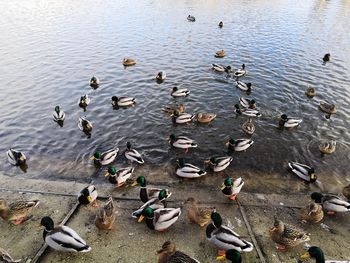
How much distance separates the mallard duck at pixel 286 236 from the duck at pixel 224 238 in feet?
2.66

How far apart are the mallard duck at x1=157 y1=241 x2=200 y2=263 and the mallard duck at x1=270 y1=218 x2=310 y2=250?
2.38 meters

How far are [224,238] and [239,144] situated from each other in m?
5.88

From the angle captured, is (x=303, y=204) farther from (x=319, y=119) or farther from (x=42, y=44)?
(x=42, y=44)

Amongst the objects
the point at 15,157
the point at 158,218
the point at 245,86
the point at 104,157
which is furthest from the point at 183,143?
the point at 245,86

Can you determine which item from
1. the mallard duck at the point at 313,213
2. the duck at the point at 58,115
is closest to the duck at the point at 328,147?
the mallard duck at the point at 313,213

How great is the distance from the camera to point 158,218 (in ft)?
27.2

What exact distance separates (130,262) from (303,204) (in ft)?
19.3

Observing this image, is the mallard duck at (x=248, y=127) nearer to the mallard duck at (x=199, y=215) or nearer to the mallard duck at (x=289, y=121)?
the mallard duck at (x=289, y=121)

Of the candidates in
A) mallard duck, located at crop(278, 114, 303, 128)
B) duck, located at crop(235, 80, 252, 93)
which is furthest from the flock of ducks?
duck, located at crop(235, 80, 252, 93)

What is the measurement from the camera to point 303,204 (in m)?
9.78

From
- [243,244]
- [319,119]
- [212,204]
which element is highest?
[243,244]

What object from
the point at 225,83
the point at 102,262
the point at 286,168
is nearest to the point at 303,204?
the point at 286,168

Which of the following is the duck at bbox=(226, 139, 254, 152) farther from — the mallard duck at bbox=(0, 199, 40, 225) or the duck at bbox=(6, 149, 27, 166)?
the duck at bbox=(6, 149, 27, 166)

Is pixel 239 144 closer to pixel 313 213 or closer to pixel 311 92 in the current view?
pixel 313 213
